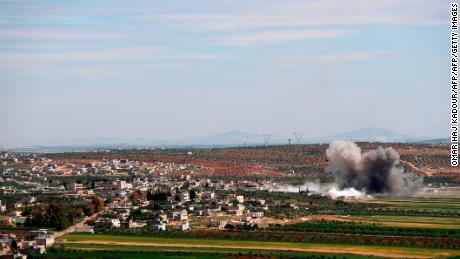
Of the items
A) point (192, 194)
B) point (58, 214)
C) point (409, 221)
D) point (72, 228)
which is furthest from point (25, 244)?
point (192, 194)

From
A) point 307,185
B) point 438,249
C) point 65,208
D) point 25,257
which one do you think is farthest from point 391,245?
point 307,185

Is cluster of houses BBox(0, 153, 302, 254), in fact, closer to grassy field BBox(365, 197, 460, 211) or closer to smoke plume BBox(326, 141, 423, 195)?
smoke plume BBox(326, 141, 423, 195)

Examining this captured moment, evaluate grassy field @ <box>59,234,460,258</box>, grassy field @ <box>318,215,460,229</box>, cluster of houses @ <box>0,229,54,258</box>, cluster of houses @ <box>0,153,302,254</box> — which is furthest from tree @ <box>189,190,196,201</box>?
cluster of houses @ <box>0,229,54,258</box>

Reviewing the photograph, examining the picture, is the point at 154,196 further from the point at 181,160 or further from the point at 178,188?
the point at 181,160

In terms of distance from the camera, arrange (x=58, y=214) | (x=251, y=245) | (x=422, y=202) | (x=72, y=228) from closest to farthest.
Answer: (x=251, y=245) < (x=72, y=228) < (x=58, y=214) < (x=422, y=202)

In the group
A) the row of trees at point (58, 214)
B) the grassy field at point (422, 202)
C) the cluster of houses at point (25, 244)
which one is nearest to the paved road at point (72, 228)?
→ the row of trees at point (58, 214)

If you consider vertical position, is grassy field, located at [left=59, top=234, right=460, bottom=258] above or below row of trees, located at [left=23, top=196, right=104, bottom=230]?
below

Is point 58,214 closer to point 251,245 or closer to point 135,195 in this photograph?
point 251,245
